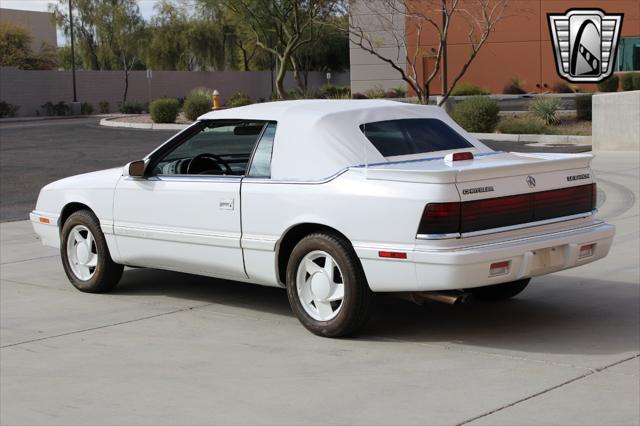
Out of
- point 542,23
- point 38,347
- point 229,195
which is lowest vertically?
point 38,347

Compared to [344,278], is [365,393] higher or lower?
lower

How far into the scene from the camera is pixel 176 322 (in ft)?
24.8

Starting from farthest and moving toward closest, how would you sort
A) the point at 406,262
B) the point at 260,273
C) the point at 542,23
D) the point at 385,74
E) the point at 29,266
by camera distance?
the point at 385,74
the point at 542,23
the point at 29,266
the point at 260,273
the point at 406,262

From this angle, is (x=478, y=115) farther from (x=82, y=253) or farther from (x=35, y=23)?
(x=35, y=23)

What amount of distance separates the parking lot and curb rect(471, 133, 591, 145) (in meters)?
15.5

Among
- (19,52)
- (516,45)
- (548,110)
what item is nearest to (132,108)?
(19,52)

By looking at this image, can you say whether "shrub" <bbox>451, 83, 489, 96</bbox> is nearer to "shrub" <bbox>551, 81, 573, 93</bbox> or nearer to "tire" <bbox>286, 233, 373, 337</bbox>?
"shrub" <bbox>551, 81, 573, 93</bbox>

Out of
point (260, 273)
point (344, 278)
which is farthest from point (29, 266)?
point (344, 278)

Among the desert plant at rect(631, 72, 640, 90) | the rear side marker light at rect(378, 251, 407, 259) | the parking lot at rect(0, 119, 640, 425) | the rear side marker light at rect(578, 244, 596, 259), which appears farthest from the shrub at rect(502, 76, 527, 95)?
the rear side marker light at rect(378, 251, 407, 259)

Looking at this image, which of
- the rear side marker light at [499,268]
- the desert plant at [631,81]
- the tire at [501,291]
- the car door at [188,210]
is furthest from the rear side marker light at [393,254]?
the desert plant at [631,81]

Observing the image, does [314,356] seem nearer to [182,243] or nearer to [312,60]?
[182,243]

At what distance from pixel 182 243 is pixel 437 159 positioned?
2061 mm

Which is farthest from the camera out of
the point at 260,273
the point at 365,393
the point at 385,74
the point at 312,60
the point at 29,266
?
the point at 312,60

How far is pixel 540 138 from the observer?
84.2 ft
